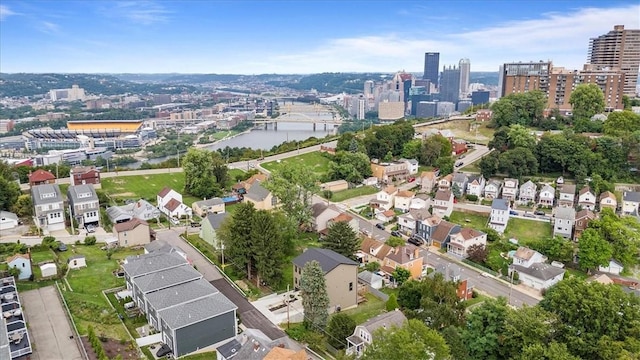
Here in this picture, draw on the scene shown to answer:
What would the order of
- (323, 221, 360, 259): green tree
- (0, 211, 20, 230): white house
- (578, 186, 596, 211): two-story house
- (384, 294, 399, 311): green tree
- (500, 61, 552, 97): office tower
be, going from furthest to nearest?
1. (500, 61, 552, 97): office tower
2. (578, 186, 596, 211): two-story house
3. (0, 211, 20, 230): white house
4. (323, 221, 360, 259): green tree
5. (384, 294, 399, 311): green tree

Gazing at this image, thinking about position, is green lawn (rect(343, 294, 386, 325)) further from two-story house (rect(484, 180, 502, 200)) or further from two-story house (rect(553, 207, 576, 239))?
two-story house (rect(484, 180, 502, 200))

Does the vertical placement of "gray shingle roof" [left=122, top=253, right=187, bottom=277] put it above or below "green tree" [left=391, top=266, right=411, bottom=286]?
above

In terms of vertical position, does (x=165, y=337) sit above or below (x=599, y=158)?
below

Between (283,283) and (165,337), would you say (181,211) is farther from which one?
(165,337)

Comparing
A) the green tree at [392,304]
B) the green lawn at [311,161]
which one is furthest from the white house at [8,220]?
the green tree at [392,304]

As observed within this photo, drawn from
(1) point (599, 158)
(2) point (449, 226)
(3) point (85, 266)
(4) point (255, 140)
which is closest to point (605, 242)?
(2) point (449, 226)

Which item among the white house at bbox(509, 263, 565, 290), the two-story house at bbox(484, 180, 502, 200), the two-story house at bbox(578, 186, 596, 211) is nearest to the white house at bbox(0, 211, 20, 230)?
the white house at bbox(509, 263, 565, 290)

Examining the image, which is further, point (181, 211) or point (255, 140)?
point (255, 140)
